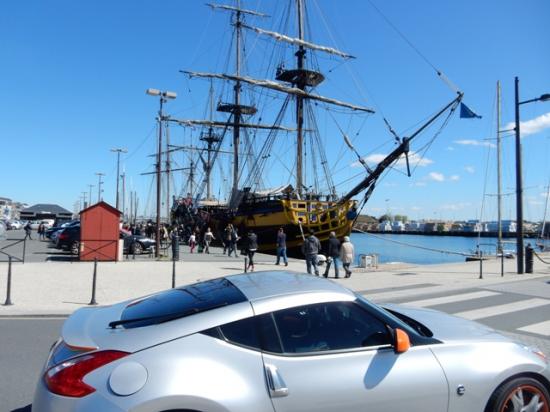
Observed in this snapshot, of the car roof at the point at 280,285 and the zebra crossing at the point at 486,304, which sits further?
the zebra crossing at the point at 486,304

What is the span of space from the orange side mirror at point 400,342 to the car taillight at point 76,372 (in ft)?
5.89

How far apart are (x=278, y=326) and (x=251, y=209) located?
117ft

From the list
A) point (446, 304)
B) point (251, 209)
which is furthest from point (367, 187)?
point (446, 304)

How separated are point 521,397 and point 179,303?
2624 millimetres

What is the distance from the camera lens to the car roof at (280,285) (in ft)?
11.5

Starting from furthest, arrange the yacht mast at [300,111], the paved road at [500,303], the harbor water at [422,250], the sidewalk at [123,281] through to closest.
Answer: the yacht mast at [300,111] → the harbor water at [422,250] → the sidewalk at [123,281] → the paved road at [500,303]

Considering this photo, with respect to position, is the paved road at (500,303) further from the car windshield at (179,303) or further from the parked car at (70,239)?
the parked car at (70,239)

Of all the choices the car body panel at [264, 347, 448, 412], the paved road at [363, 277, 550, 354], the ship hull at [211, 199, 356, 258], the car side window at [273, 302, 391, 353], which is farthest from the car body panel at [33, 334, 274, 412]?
the ship hull at [211, 199, 356, 258]

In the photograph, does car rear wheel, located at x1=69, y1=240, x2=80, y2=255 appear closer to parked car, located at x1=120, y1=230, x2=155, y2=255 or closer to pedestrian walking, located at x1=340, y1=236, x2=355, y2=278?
parked car, located at x1=120, y1=230, x2=155, y2=255

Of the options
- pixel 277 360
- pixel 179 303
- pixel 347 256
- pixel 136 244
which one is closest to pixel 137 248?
pixel 136 244

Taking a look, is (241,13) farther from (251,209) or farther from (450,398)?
(450,398)

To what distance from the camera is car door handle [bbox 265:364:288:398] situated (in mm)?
2986

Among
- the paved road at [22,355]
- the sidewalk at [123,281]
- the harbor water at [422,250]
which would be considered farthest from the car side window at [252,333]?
the harbor water at [422,250]

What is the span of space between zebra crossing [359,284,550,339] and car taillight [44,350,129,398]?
7.10 m
